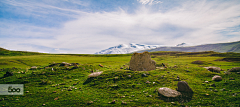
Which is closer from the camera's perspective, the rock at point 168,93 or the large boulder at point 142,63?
the rock at point 168,93

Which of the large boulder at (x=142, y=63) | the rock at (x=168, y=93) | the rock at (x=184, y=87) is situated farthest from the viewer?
the large boulder at (x=142, y=63)

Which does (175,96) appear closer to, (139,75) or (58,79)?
(139,75)

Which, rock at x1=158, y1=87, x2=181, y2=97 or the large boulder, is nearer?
rock at x1=158, y1=87, x2=181, y2=97

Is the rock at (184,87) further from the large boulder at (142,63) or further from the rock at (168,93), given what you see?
the large boulder at (142,63)

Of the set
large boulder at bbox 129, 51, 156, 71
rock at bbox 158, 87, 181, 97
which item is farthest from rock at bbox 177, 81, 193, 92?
large boulder at bbox 129, 51, 156, 71

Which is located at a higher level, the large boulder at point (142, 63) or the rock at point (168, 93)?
the large boulder at point (142, 63)

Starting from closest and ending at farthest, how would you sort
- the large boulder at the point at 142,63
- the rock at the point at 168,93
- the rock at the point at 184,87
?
1. the rock at the point at 168,93
2. the rock at the point at 184,87
3. the large boulder at the point at 142,63

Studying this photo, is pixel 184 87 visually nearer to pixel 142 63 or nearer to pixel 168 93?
pixel 168 93

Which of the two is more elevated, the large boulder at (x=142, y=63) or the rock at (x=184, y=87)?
the large boulder at (x=142, y=63)

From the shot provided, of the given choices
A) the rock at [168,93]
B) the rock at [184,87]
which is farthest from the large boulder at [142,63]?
the rock at [168,93]

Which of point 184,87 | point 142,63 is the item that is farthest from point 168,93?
point 142,63

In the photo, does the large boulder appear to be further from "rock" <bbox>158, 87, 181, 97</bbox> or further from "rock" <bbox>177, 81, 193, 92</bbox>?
"rock" <bbox>158, 87, 181, 97</bbox>

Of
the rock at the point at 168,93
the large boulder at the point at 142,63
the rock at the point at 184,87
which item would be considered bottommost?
the rock at the point at 168,93

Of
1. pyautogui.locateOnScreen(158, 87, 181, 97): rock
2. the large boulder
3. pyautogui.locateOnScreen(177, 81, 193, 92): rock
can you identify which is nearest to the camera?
pyautogui.locateOnScreen(158, 87, 181, 97): rock
